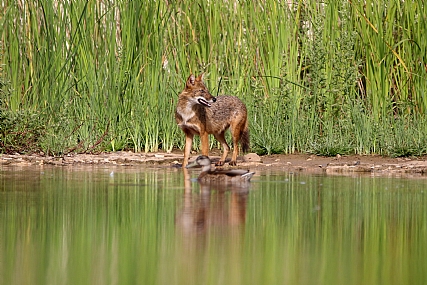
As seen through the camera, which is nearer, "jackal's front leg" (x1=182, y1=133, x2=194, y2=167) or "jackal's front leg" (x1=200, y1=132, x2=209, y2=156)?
"jackal's front leg" (x1=182, y1=133, x2=194, y2=167)

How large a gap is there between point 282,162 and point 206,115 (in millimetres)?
1280

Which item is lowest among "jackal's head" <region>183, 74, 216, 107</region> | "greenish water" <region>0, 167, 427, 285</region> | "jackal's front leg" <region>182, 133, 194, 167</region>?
"greenish water" <region>0, 167, 427, 285</region>

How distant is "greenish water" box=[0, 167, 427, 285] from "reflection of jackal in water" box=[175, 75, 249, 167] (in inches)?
116

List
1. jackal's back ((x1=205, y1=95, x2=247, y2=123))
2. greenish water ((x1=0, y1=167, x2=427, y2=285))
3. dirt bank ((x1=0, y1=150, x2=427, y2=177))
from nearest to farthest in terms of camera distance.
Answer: greenish water ((x1=0, y1=167, x2=427, y2=285))
dirt bank ((x1=0, y1=150, x2=427, y2=177))
jackal's back ((x1=205, y1=95, x2=247, y2=123))

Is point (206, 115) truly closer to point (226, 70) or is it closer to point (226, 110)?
point (226, 110)

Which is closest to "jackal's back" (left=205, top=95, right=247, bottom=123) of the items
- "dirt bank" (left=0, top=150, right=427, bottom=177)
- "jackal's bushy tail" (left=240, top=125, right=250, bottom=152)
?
"jackal's bushy tail" (left=240, top=125, right=250, bottom=152)

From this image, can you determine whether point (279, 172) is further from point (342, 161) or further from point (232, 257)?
point (232, 257)

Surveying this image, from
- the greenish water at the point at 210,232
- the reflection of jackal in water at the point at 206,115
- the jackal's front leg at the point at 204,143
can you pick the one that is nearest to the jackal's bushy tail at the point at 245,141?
the reflection of jackal in water at the point at 206,115

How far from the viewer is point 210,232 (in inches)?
239

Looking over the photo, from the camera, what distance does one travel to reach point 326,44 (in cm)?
1389

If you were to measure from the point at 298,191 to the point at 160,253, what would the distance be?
141 inches

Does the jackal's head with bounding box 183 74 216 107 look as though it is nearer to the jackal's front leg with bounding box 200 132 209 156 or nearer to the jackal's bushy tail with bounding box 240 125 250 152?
the jackal's front leg with bounding box 200 132 209 156

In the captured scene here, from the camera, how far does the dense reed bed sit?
1309 cm

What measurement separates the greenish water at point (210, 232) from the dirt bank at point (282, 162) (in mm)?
1482
